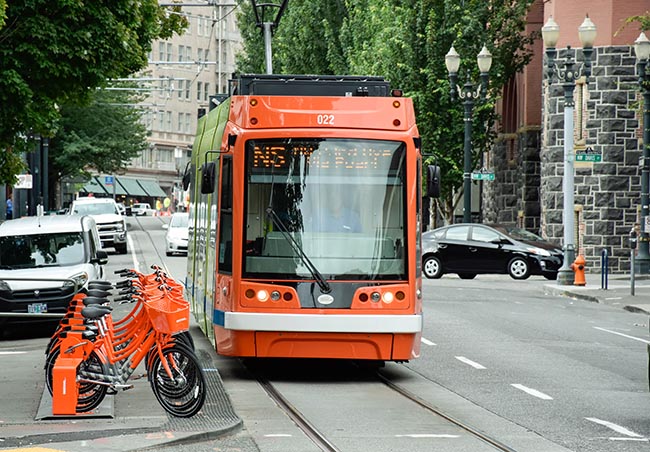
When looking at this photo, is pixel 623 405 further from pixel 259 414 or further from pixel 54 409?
pixel 54 409

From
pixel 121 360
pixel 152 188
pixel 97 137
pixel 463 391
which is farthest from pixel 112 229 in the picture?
pixel 152 188

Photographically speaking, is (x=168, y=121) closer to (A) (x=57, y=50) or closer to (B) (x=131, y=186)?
(B) (x=131, y=186)

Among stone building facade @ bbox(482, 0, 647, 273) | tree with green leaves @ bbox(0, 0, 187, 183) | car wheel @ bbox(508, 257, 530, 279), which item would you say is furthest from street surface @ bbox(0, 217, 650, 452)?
stone building facade @ bbox(482, 0, 647, 273)

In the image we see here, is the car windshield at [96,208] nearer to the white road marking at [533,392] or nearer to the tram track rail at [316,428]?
the tram track rail at [316,428]

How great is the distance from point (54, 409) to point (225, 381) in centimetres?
340

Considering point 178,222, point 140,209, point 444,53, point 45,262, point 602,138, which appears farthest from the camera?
point 140,209

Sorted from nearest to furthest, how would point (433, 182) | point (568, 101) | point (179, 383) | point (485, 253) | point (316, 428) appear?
point (316, 428)
point (179, 383)
point (433, 182)
point (568, 101)
point (485, 253)

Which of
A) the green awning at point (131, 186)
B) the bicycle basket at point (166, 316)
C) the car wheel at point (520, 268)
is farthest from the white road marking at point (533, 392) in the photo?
the green awning at point (131, 186)

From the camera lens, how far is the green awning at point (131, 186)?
413 ft

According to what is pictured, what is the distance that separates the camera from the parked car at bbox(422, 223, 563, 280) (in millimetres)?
36719

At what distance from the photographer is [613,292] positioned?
31828 millimetres

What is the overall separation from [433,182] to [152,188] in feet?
385

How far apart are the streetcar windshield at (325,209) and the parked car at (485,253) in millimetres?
21914

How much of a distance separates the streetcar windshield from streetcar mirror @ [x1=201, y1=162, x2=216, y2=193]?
38cm
